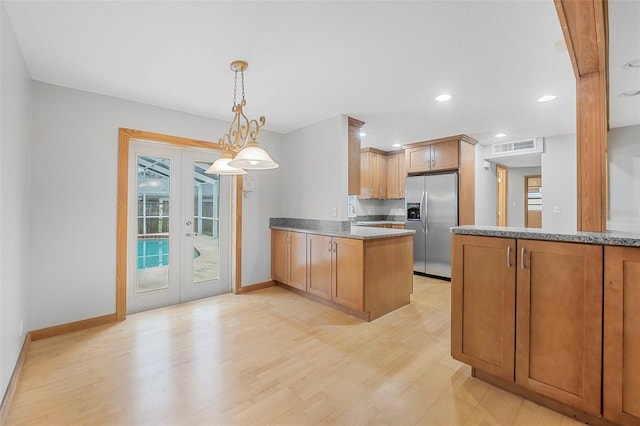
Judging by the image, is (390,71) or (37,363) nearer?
(37,363)

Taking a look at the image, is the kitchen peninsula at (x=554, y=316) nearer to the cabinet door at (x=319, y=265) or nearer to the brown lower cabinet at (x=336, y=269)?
the brown lower cabinet at (x=336, y=269)

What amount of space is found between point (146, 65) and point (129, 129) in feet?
3.49

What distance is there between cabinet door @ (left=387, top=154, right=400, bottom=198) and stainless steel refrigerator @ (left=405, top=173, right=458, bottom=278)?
53 cm

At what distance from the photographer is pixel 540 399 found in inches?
70.9

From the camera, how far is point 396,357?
239 cm

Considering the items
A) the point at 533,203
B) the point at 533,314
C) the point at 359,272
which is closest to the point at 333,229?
the point at 359,272

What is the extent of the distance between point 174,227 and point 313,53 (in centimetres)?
271

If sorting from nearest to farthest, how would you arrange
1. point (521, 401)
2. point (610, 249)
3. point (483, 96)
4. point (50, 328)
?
1. point (610, 249)
2. point (521, 401)
3. point (50, 328)
4. point (483, 96)

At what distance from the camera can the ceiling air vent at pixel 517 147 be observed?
4.91 meters

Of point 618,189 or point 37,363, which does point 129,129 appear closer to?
point 37,363

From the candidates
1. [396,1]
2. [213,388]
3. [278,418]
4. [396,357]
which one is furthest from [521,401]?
[396,1]

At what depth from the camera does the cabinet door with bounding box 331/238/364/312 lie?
313 cm

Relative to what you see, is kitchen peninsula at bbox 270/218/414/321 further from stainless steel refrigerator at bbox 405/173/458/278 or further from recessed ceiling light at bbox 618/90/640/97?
recessed ceiling light at bbox 618/90/640/97

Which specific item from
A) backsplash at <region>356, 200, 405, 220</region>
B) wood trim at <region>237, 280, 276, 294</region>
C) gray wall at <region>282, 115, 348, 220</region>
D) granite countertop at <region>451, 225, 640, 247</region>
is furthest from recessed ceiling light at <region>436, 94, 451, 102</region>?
wood trim at <region>237, 280, 276, 294</region>
